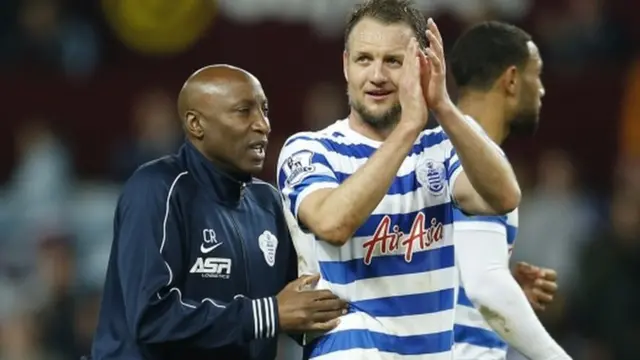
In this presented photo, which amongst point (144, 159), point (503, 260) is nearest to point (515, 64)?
point (503, 260)

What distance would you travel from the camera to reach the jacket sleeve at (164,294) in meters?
5.09

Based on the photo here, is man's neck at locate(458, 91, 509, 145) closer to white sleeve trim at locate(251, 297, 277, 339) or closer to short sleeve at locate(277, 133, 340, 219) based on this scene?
short sleeve at locate(277, 133, 340, 219)

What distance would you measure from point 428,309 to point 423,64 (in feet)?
2.63

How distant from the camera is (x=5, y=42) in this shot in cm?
1177

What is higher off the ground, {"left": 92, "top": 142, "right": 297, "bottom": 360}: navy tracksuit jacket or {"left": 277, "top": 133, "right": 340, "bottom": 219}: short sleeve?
{"left": 277, "top": 133, "right": 340, "bottom": 219}: short sleeve

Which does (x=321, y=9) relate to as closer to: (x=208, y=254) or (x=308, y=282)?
(x=208, y=254)

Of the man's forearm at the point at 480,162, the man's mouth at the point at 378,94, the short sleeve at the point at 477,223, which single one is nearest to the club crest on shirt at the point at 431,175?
the man's forearm at the point at 480,162

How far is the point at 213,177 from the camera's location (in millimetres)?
5418

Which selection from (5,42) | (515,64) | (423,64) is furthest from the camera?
(5,42)

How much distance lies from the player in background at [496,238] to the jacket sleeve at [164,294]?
93 cm

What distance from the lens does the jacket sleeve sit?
509 centimetres

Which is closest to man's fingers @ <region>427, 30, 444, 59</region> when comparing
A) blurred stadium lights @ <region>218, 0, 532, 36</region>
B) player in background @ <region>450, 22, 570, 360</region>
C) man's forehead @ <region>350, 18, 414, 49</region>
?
man's forehead @ <region>350, 18, 414, 49</region>

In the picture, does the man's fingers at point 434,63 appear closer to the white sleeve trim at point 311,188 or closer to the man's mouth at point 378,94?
the man's mouth at point 378,94

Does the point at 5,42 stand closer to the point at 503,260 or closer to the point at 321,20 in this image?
the point at 321,20
